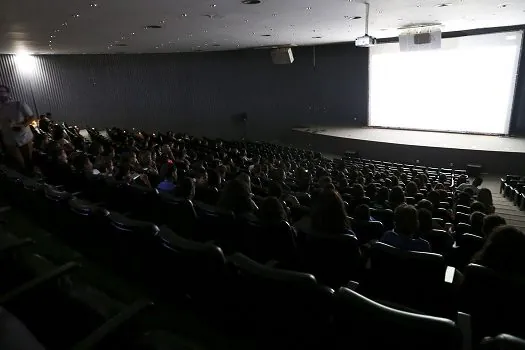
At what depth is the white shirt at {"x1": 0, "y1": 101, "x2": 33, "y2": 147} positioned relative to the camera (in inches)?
254

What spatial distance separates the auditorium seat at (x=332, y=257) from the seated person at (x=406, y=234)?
44 centimetres

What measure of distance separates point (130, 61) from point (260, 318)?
1923cm

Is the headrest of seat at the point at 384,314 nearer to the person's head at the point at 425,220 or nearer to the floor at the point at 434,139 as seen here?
the person's head at the point at 425,220

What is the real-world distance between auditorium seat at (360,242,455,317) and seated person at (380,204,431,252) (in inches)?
19.4

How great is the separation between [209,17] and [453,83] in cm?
1223

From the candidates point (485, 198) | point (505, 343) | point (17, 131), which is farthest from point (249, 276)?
point (17, 131)

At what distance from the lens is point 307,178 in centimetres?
740

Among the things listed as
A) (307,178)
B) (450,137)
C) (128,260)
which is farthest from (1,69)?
(450,137)

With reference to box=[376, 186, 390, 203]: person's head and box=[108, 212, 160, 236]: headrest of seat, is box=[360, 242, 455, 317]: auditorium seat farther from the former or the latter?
box=[376, 186, 390, 203]: person's head

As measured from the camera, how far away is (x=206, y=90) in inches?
831

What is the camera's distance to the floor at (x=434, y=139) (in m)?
13.1

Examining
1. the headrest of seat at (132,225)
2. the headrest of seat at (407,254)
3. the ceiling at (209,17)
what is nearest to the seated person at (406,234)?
the headrest of seat at (407,254)

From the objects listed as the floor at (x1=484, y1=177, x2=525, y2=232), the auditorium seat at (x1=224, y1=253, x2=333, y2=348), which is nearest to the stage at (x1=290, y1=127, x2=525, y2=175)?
the floor at (x1=484, y1=177, x2=525, y2=232)

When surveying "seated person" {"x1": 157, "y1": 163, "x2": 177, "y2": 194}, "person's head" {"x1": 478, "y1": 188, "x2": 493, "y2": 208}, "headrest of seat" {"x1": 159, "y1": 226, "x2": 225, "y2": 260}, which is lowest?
"person's head" {"x1": 478, "y1": 188, "x2": 493, "y2": 208}
